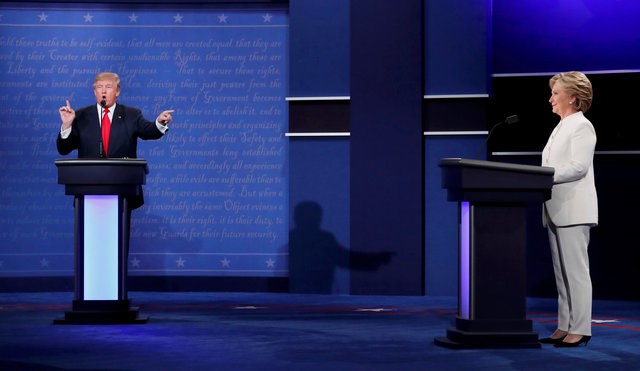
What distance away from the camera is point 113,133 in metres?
6.51

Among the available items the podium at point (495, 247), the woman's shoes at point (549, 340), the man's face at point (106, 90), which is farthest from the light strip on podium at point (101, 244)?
the woman's shoes at point (549, 340)

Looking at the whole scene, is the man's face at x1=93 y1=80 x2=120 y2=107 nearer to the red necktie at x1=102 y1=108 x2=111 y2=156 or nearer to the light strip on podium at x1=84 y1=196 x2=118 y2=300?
the red necktie at x1=102 y1=108 x2=111 y2=156

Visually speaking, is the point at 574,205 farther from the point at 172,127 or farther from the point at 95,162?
the point at 172,127

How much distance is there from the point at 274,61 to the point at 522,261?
12.8 ft

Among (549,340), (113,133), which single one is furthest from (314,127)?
(549,340)

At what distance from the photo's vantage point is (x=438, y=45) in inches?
321

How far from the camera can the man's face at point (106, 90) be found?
647 cm

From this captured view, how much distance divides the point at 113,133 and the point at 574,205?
3020 mm

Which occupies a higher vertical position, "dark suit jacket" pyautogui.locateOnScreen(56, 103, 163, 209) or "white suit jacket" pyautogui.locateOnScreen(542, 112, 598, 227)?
"dark suit jacket" pyautogui.locateOnScreen(56, 103, 163, 209)

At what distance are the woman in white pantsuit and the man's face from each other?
2885 mm

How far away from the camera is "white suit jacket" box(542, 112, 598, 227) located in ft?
16.8

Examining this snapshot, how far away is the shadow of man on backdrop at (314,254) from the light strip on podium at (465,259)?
3037 mm

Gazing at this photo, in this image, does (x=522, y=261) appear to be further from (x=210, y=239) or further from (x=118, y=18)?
(x=118, y=18)

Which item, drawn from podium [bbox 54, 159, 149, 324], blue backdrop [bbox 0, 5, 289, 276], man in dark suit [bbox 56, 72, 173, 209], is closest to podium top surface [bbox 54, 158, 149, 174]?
podium [bbox 54, 159, 149, 324]
